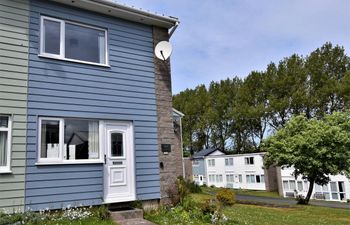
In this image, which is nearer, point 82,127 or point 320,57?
point 82,127

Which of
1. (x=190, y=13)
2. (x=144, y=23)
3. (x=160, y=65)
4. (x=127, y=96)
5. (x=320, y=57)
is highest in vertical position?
(x=320, y=57)

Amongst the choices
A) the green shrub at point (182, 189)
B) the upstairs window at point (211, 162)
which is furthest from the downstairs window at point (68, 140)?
the upstairs window at point (211, 162)

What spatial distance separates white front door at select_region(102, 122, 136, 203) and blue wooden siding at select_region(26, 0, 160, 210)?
0.63ft

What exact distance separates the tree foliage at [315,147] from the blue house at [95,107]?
18.4m

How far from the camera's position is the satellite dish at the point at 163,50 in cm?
1041

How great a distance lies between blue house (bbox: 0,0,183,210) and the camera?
7.99 m

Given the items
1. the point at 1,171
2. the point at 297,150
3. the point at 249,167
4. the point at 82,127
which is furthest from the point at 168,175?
the point at 249,167

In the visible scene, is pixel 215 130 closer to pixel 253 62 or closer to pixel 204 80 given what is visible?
pixel 204 80

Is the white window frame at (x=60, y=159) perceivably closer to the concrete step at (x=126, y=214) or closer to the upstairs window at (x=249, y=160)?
the concrete step at (x=126, y=214)

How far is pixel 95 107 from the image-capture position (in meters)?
8.93

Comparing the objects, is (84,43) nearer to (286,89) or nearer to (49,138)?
(49,138)

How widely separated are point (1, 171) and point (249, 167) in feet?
146

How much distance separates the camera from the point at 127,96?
9617mm

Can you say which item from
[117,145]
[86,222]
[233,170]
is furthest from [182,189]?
[233,170]
